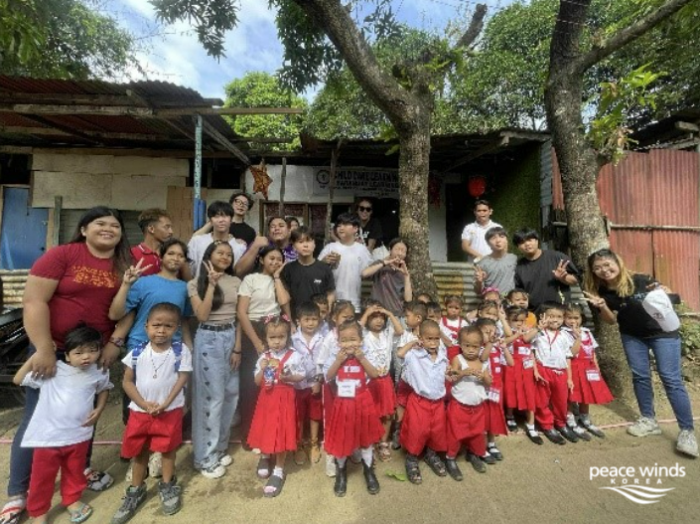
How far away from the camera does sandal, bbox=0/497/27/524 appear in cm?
229

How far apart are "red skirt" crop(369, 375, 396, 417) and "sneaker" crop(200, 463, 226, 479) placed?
126cm

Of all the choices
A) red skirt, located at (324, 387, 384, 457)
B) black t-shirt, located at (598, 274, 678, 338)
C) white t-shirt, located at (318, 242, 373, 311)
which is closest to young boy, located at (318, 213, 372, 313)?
white t-shirt, located at (318, 242, 373, 311)

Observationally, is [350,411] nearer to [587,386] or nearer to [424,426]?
[424,426]

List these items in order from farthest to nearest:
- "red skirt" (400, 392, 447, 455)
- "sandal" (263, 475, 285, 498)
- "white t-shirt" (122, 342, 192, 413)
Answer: "red skirt" (400, 392, 447, 455) → "sandal" (263, 475, 285, 498) → "white t-shirt" (122, 342, 192, 413)

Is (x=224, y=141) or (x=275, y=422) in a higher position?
(x=224, y=141)

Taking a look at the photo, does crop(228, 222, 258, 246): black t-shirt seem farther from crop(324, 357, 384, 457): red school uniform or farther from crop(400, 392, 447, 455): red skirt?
crop(400, 392, 447, 455): red skirt

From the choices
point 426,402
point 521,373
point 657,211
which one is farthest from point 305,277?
point 657,211

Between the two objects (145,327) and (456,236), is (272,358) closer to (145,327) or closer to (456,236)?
(145,327)

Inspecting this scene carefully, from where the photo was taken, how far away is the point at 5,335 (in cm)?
400

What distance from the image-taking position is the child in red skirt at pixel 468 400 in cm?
293

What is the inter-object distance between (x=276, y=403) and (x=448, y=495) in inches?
53.8

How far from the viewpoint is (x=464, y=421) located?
9.63ft

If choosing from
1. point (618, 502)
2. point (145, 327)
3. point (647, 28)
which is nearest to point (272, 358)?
point (145, 327)

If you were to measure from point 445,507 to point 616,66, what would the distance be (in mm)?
10969
